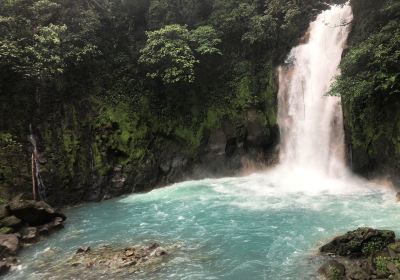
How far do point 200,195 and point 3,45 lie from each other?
11.9 metres

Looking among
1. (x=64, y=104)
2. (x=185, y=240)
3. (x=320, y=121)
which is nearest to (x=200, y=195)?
(x=185, y=240)

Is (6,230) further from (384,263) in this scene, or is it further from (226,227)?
(384,263)

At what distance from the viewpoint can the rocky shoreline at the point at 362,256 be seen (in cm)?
973

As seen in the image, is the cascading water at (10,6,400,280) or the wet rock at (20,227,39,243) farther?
the wet rock at (20,227,39,243)

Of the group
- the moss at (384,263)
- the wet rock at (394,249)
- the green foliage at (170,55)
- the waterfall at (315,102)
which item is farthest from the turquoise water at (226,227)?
the green foliage at (170,55)

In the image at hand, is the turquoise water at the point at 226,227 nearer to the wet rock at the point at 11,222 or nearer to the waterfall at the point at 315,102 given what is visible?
the wet rock at the point at 11,222

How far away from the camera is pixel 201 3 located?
2488 centimetres

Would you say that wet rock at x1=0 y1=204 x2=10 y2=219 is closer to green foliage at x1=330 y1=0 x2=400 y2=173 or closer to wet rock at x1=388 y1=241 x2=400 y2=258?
wet rock at x1=388 y1=241 x2=400 y2=258

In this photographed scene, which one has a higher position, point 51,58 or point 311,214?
point 51,58

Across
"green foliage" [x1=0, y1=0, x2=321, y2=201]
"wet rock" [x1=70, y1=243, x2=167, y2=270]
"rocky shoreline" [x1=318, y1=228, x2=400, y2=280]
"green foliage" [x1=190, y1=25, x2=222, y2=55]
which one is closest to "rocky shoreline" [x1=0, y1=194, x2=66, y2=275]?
"wet rock" [x1=70, y1=243, x2=167, y2=270]

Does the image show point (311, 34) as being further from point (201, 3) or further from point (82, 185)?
point (82, 185)

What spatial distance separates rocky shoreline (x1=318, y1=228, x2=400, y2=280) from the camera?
9734mm

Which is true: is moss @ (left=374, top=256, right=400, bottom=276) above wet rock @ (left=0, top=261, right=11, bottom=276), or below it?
above

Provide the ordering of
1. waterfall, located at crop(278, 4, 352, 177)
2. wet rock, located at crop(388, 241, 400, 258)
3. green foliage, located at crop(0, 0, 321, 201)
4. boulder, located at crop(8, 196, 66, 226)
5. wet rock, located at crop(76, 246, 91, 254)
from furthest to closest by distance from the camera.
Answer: waterfall, located at crop(278, 4, 352, 177)
green foliage, located at crop(0, 0, 321, 201)
boulder, located at crop(8, 196, 66, 226)
wet rock, located at crop(76, 246, 91, 254)
wet rock, located at crop(388, 241, 400, 258)
